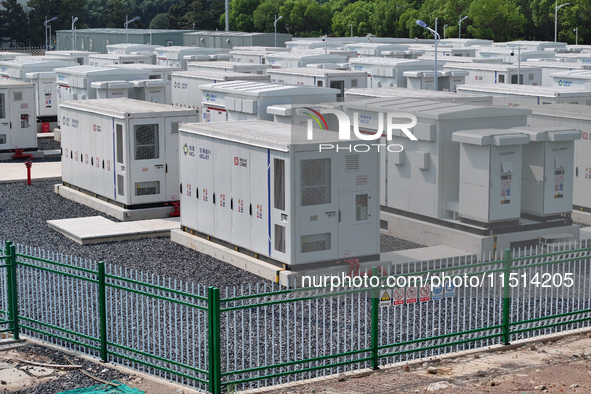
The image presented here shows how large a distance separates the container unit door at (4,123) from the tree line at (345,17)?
5889 cm

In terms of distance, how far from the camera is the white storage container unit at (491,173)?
17.8 m

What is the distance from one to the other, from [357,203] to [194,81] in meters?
16.6

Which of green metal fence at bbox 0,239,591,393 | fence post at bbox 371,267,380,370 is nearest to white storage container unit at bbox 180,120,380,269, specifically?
green metal fence at bbox 0,239,591,393

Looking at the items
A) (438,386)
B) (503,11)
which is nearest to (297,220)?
(438,386)

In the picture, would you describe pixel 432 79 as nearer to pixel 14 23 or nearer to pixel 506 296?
pixel 506 296

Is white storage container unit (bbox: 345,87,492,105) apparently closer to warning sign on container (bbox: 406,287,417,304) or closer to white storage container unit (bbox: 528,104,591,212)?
white storage container unit (bbox: 528,104,591,212)

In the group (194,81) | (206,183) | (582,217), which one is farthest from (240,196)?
(194,81)

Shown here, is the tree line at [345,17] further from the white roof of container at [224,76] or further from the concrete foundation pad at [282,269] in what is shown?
the concrete foundation pad at [282,269]

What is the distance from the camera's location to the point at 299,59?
143 feet

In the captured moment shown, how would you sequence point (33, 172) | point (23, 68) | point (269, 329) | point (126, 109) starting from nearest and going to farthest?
1. point (269, 329)
2. point (126, 109)
3. point (33, 172)
4. point (23, 68)

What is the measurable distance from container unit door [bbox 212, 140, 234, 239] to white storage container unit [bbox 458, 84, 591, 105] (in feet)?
34.0

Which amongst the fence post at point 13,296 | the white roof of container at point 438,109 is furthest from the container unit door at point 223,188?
the fence post at point 13,296

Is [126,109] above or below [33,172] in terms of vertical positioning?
above

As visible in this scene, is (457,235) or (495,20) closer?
(457,235)
